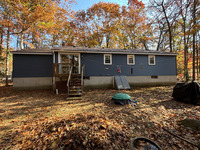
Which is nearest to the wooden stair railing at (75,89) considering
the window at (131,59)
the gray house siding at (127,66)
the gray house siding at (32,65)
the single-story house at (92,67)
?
the single-story house at (92,67)

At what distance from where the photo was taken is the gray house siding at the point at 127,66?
10.1 m

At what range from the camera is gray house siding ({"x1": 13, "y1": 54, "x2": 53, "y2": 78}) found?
9250 millimetres

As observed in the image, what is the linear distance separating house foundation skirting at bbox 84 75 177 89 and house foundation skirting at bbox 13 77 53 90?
4110 mm

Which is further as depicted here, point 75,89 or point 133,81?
point 133,81

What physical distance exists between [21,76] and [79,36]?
13.2 metres

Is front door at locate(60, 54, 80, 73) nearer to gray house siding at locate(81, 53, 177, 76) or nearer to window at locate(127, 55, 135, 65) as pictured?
gray house siding at locate(81, 53, 177, 76)

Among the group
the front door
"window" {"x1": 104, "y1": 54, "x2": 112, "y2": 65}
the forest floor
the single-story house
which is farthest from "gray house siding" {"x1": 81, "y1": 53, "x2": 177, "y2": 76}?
the forest floor

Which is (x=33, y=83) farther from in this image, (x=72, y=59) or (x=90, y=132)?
(x=90, y=132)

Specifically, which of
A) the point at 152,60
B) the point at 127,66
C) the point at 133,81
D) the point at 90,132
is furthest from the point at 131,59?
the point at 90,132

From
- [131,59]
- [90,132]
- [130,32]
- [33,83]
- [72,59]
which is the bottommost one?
[90,132]

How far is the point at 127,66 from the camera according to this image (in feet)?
35.7

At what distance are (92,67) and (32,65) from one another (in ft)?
20.9

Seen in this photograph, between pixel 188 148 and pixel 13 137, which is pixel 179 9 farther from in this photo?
pixel 13 137

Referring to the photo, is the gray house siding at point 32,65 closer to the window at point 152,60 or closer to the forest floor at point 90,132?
the forest floor at point 90,132
